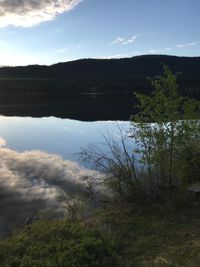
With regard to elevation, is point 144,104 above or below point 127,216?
above

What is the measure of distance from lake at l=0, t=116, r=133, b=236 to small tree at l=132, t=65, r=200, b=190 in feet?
12.5

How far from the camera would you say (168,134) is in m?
11.2

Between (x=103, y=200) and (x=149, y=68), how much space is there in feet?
489

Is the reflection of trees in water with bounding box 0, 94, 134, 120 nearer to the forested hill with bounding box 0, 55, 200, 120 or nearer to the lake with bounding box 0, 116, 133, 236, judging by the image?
the lake with bounding box 0, 116, 133, 236

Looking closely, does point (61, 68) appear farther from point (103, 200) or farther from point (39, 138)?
point (103, 200)

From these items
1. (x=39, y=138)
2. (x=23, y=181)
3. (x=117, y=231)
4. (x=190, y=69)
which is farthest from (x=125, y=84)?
(x=117, y=231)

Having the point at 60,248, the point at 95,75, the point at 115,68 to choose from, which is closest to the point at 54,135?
the point at 60,248

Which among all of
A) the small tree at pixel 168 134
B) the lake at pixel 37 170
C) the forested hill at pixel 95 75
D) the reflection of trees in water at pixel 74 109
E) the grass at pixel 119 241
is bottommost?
the lake at pixel 37 170

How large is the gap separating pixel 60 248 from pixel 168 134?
4.95 m

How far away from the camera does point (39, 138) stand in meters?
30.5

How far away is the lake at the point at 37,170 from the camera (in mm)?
13688

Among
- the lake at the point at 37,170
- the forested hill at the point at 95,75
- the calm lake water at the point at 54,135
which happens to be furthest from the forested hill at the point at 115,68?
the lake at the point at 37,170

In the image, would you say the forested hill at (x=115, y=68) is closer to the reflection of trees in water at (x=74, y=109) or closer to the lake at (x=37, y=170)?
the reflection of trees in water at (x=74, y=109)

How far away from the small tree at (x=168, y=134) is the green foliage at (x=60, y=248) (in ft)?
11.5
